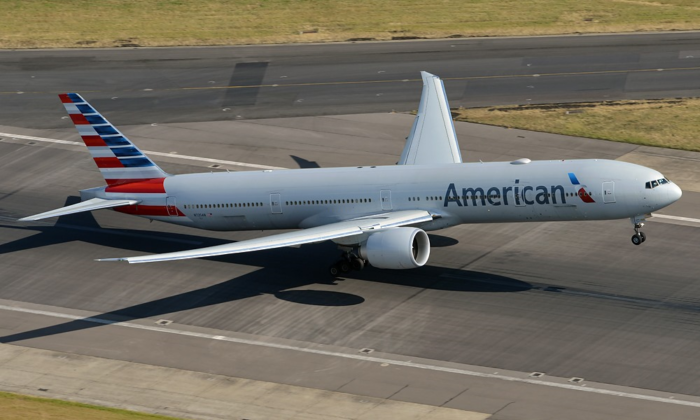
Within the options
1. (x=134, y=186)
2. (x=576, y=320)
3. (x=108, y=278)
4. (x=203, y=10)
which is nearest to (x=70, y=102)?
(x=134, y=186)

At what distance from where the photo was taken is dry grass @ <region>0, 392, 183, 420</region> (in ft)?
144

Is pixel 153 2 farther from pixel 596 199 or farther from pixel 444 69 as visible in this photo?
pixel 596 199

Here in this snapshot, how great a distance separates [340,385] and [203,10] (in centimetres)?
6819

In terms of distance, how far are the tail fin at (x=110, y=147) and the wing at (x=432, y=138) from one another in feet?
45.8

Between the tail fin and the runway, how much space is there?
398 cm

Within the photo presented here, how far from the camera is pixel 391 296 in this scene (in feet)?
183

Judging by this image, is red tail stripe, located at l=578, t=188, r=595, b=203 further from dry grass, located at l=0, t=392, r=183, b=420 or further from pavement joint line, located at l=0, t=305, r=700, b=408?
dry grass, located at l=0, t=392, r=183, b=420

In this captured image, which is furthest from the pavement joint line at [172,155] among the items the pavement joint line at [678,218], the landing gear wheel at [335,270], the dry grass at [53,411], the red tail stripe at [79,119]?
the dry grass at [53,411]

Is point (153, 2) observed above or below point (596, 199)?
above

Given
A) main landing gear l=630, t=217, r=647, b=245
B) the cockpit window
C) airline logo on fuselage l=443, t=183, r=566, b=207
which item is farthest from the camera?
main landing gear l=630, t=217, r=647, b=245

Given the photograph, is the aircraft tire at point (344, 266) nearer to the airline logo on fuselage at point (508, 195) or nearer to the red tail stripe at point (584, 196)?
the airline logo on fuselage at point (508, 195)

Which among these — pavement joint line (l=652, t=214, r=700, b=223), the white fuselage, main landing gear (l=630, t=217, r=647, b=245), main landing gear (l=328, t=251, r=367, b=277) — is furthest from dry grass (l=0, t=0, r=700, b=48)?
main landing gear (l=630, t=217, r=647, b=245)

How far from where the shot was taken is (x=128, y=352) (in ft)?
169

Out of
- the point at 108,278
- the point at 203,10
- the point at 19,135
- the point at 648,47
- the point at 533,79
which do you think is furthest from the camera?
the point at 203,10
